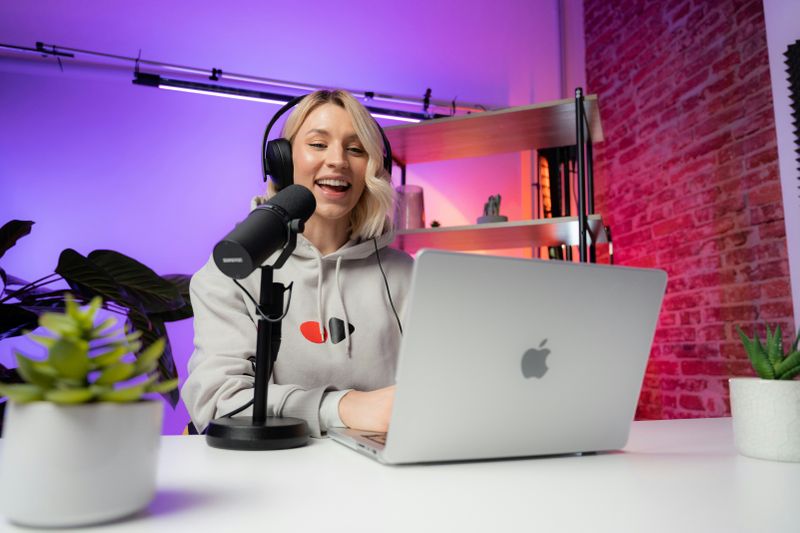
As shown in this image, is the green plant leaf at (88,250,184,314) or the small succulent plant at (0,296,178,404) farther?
the green plant leaf at (88,250,184,314)

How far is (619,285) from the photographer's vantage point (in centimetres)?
73

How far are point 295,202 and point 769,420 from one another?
0.70 meters

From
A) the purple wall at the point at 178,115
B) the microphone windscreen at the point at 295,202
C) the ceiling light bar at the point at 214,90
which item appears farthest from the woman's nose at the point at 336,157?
the purple wall at the point at 178,115

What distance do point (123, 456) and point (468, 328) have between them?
1.17 feet

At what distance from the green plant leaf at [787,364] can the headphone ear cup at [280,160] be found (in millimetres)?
954

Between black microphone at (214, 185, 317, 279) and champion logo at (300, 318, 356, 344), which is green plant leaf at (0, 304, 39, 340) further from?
black microphone at (214, 185, 317, 279)

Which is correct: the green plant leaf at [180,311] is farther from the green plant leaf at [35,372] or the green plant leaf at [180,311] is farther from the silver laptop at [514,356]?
the green plant leaf at [35,372]

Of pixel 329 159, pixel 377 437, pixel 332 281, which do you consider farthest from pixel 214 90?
pixel 377 437

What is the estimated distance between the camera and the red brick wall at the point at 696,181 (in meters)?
2.59

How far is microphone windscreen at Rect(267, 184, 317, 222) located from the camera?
33.5 inches

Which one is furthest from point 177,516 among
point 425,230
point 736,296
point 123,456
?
point 736,296

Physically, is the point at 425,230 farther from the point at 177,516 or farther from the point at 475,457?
the point at 177,516

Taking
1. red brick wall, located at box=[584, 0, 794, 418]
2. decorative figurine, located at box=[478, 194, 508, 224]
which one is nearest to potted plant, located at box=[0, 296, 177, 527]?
decorative figurine, located at box=[478, 194, 508, 224]

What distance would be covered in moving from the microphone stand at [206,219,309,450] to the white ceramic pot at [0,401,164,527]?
0.38 meters
